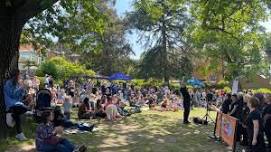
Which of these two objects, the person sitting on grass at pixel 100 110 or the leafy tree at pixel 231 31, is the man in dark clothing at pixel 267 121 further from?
the person sitting on grass at pixel 100 110

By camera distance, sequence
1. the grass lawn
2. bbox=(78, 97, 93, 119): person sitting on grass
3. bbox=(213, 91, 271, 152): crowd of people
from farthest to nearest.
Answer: bbox=(78, 97, 93, 119): person sitting on grass, the grass lawn, bbox=(213, 91, 271, 152): crowd of people

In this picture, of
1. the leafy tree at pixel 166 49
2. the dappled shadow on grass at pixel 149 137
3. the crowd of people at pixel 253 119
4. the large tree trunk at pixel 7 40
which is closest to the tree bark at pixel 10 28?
the large tree trunk at pixel 7 40

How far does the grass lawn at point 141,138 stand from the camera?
12.9 m

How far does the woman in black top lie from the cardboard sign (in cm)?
117

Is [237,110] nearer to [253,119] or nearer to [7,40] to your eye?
[253,119]

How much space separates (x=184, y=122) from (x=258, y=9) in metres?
8.45

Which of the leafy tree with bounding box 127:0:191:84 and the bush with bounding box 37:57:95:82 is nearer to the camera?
the bush with bounding box 37:57:95:82

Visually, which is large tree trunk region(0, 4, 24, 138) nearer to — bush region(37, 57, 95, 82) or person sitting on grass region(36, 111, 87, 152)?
person sitting on grass region(36, 111, 87, 152)

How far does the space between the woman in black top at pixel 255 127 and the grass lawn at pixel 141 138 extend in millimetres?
1956

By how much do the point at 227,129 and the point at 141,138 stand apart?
9.35ft

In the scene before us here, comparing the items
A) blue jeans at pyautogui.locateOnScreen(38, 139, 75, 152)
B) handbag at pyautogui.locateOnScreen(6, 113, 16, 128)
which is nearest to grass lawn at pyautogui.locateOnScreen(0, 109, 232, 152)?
handbag at pyautogui.locateOnScreen(6, 113, 16, 128)

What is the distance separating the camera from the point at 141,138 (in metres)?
15.1

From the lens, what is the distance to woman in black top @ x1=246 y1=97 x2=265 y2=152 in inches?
426

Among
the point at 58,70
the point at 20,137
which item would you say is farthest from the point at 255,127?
the point at 58,70
